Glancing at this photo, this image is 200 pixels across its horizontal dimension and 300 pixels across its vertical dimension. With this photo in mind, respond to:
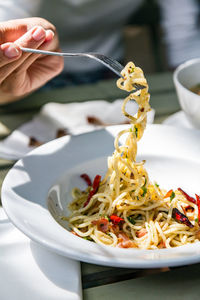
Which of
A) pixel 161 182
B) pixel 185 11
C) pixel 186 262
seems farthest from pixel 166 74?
pixel 185 11

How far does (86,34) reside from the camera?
3.87 metres

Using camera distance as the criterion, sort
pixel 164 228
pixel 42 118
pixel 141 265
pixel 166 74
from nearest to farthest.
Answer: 1. pixel 141 265
2. pixel 164 228
3. pixel 42 118
4. pixel 166 74

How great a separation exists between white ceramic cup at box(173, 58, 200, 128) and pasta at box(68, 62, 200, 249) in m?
0.34

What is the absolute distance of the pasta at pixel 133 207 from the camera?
1305 mm

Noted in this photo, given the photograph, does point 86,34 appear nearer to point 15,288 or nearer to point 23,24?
point 23,24

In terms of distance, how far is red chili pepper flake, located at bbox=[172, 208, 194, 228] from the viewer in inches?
52.3

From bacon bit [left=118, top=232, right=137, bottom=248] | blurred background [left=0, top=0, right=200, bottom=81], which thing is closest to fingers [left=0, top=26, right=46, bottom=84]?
bacon bit [left=118, top=232, right=137, bottom=248]

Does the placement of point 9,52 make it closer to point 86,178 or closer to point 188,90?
point 86,178

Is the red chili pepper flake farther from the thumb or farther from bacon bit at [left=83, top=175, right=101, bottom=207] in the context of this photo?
the thumb

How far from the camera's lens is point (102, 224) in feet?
4.38

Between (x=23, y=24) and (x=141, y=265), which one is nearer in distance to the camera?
(x=141, y=265)

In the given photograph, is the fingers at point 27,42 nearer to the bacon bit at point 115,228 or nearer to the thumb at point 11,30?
the thumb at point 11,30

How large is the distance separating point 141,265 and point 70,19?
3089 millimetres

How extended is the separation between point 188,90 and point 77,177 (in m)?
0.62
